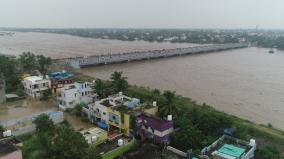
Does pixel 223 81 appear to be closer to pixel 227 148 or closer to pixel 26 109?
pixel 227 148

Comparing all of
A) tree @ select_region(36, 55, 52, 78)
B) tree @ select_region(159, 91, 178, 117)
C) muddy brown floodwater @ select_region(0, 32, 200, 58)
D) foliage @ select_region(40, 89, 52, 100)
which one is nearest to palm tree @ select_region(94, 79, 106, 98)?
tree @ select_region(159, 91, 178, 117)

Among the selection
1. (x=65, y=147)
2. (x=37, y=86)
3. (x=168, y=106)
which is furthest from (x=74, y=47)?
(x=65, y=147)

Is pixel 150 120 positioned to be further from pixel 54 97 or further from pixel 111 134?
pixel 54 97

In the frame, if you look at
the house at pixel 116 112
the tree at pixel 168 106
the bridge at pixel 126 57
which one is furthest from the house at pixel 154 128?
the bridge at pixel 126 57

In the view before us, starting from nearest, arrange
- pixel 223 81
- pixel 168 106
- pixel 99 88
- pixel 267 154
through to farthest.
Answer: pixel 267 154, pixel 168 106, pixel 99 88, pixel 223 81

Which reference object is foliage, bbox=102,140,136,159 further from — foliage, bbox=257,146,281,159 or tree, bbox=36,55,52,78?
tree, bbox=36,55,52,78
